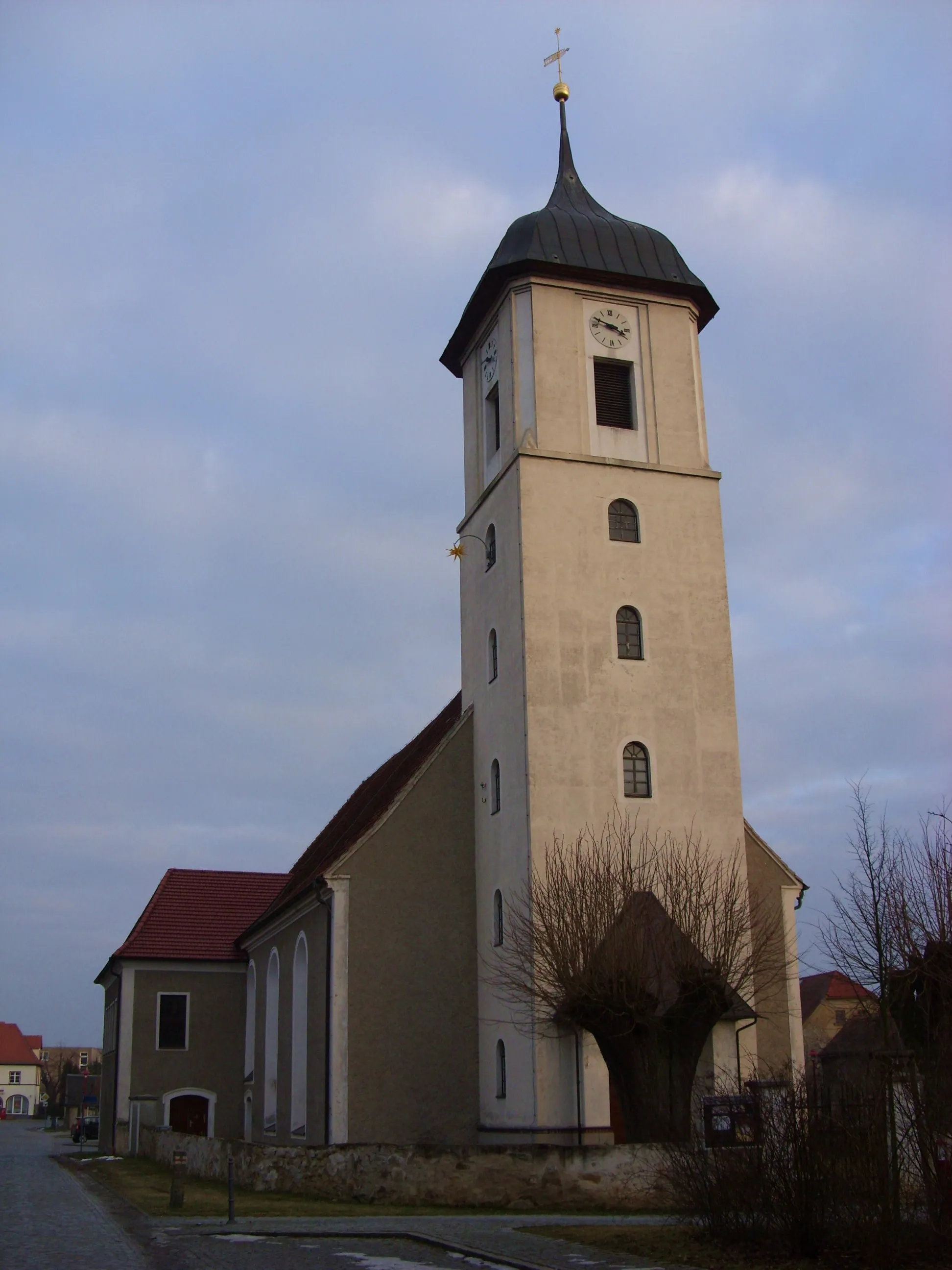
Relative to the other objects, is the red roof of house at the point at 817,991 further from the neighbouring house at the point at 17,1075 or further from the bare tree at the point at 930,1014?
the neighbouring house at the point at 17,1075

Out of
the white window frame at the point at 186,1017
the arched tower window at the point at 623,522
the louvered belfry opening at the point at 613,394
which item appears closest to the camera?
the arched tower window at the point at 623,522

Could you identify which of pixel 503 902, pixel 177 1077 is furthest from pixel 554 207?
pixel 177 1077

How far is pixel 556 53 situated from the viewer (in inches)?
1249

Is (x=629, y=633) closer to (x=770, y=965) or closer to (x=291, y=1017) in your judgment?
(x=770, y=965)

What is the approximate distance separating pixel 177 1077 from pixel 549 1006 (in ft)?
61.8

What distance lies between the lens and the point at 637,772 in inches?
979

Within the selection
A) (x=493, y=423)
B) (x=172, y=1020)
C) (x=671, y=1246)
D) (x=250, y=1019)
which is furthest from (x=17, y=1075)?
(x=671, y=1246)

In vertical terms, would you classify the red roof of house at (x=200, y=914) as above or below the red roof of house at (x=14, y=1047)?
above

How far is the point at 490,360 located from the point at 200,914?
66.1 feet

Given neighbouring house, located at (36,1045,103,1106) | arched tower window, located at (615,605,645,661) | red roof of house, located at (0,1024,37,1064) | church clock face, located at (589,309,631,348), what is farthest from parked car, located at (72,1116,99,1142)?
red roof of house, located at (0,1024,37,1064)

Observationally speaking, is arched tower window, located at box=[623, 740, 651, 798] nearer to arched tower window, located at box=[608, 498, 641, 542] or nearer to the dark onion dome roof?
arched tower window, located at box=[608, 498, 641, 542]

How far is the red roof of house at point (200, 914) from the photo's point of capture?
3815 centimetres

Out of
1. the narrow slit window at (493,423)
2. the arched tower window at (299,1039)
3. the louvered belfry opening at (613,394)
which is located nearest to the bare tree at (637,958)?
the arched tower window at (299,1039)

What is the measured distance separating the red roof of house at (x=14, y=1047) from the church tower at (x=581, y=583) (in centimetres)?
11634
